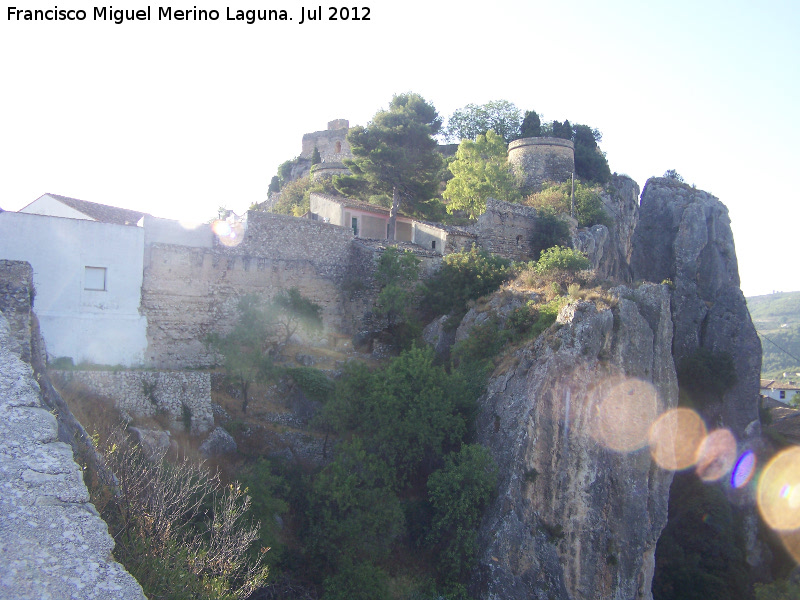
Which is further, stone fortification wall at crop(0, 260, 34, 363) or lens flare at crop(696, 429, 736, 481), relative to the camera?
lens flare at crop(696, 429, 736, 481)

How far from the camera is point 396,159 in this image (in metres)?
28.6

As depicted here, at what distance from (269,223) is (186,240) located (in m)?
2.83

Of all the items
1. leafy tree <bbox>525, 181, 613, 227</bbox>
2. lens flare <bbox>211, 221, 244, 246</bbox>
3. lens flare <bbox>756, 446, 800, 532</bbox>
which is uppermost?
leafy tree <bbox>525, 181, 613, 227</bbox>

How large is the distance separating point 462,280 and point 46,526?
60.7ft

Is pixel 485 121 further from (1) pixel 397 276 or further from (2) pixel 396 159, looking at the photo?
(1) pixel 397 276

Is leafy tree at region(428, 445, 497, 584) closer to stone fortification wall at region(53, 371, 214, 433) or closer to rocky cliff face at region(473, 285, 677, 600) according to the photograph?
rocky cliff face at region(473, 285, 677, 600)

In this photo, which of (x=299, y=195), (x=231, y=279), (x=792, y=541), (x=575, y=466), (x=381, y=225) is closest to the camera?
(x=575, y=466)

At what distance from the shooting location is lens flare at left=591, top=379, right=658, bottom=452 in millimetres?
15742

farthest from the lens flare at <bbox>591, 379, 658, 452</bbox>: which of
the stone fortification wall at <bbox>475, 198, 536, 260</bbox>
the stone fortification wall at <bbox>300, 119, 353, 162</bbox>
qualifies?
the stone fortification wall at <bbox>300, 119, 353, 162</bbox>

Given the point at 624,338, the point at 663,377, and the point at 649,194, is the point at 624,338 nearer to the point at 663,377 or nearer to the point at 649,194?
the point at 663,377

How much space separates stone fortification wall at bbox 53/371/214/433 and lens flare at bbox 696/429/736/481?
23.7 meters

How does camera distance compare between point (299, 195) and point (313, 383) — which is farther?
point (299, 195)

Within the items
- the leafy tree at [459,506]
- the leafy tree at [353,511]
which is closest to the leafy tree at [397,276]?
the leafy tree at [353,511]

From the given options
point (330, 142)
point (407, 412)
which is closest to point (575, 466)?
point (407, 412)
